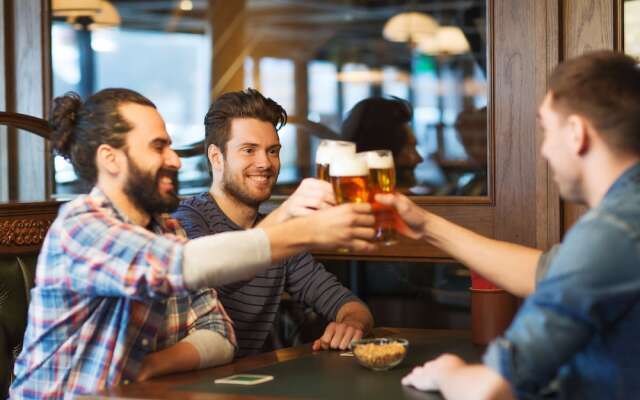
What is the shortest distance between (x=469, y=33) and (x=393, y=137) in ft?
2.10

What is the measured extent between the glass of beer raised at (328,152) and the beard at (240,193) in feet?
2.71

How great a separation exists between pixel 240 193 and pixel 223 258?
1.12 metres

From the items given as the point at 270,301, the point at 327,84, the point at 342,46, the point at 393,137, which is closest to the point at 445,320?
the point at 393,137

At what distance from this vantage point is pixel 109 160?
7.52 feet

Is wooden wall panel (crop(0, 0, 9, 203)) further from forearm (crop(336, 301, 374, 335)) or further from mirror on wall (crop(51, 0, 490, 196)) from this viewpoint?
forearm (crop(336, 301, 374, 335))

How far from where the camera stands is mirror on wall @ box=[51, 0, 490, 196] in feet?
13.9

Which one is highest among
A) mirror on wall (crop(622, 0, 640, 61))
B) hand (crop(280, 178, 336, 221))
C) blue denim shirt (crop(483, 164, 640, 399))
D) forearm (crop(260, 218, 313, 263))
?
mirror on wall (crop(622, 0, 640, 61))

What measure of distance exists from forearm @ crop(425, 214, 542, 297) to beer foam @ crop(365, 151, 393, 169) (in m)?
0.26

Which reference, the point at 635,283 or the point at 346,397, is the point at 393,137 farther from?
the point at 635,283

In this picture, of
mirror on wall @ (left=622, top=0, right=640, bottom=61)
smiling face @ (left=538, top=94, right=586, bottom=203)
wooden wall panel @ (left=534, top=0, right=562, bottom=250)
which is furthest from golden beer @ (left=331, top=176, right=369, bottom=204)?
mirror on wall @ (left=622, top=0, right=640, bottom=61)

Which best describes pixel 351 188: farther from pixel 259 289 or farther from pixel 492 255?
pixel 259 289

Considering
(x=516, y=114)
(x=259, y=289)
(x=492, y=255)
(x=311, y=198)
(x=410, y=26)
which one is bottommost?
(x=259, y=289)

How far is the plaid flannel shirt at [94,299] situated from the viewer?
6.65ft

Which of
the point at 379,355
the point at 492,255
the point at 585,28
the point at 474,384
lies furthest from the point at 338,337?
the point at 585,28
